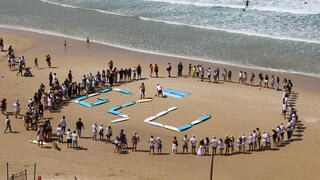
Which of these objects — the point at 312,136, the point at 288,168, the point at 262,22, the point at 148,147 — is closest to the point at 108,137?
the point at 148,147

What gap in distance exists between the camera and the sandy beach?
21.7m

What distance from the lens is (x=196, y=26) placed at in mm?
53594

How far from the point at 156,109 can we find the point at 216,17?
3008 centimetres

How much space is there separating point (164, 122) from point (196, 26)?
2790 centimetres

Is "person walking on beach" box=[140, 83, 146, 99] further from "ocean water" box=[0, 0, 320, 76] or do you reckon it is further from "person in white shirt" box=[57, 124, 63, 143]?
"ocean water" box=[0, 0, 320, 76]

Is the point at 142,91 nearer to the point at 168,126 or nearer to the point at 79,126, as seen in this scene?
the point at 168,126

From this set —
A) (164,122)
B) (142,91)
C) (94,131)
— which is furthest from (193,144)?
(142,91)

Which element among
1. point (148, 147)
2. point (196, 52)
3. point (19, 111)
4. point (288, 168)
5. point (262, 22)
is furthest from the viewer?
point (262, 22)

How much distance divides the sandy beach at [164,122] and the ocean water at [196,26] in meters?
3.55

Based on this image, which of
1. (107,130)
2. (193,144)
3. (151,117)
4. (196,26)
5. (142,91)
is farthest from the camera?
(196,26)

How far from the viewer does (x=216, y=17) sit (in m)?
56.8

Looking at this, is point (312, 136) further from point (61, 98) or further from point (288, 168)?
point (61, 98)

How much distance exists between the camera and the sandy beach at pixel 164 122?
71.1 feet

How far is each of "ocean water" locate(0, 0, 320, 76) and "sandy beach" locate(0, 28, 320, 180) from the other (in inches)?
140
